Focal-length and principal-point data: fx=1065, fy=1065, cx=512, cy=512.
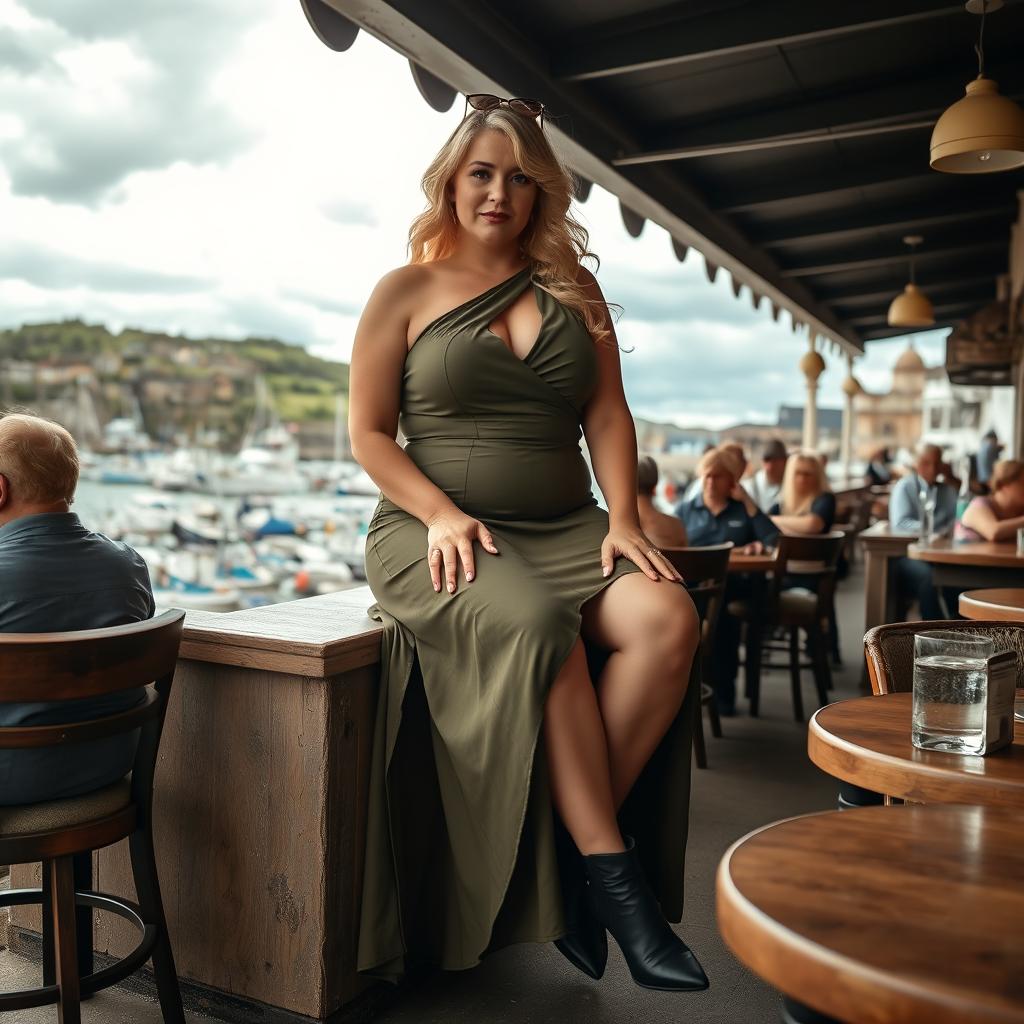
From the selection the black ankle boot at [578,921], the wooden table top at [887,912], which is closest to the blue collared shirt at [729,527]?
the black ankle boot at [578,921]

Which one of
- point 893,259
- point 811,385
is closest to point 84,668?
point 893,259

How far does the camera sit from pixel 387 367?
82.6 inches

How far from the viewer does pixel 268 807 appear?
1.92 meters

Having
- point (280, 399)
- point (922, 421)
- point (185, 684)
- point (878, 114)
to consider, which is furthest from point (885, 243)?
point (280, 399)

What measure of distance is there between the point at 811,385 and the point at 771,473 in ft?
22.7

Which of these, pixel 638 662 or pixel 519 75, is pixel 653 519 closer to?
pixel 519 75

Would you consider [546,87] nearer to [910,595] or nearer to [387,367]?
[387,367]

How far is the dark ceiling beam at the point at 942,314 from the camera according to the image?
1395cm

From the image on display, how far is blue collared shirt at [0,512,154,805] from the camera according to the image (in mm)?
1699

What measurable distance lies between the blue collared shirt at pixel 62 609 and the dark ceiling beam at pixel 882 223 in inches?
280

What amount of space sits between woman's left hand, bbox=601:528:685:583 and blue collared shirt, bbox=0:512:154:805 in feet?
2.78

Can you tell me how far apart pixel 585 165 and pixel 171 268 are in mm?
55460

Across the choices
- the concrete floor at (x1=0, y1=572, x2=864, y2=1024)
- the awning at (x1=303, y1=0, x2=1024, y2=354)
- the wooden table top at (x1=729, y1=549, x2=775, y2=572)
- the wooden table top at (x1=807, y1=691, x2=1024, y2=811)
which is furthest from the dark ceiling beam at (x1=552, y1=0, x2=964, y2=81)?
the wooden table top at (x1=807, y1=691, x2=1024, y2=811)

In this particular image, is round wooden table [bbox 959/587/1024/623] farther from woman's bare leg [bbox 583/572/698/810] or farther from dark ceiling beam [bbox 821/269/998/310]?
dark ceiling beam [bbox 821/269/998/310]
